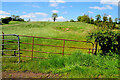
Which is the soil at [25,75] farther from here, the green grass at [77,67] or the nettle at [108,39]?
the nettle at [108,39]

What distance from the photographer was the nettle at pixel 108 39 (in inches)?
286

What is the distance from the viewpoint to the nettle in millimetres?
7254

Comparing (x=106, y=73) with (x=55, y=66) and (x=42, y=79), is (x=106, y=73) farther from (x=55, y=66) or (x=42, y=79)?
(x=42, y=79)

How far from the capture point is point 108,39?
7.38m

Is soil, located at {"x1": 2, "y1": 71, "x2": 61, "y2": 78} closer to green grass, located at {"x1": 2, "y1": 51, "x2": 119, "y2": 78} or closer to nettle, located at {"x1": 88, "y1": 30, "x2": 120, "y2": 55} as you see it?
green grass, located at {"x1": 2, "y1": 51, "x2": 119, "y2": 78}

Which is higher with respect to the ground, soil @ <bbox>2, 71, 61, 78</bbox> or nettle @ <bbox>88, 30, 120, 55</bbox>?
nettle @ <bbox>88, 30, 120, 55</bbox>

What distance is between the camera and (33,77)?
4.71 m

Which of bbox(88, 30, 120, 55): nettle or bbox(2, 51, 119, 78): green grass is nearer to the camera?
bbox(2, 51, 119, 78): green grass

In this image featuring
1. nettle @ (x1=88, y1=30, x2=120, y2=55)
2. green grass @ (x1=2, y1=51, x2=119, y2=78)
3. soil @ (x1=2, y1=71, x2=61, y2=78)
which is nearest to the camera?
soil @ (x1=2, y1=71, x2=61, y2=78)

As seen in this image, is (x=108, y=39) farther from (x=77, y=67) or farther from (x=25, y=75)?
(x=25, y=75)

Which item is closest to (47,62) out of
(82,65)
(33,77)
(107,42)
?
(33,77)

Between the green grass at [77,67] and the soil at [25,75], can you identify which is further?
the green grass at [77,67]

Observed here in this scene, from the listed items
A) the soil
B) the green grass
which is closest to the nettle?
the green grass

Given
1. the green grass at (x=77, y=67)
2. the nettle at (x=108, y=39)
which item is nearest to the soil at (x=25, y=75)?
the green grass at (x=77, y=67)
